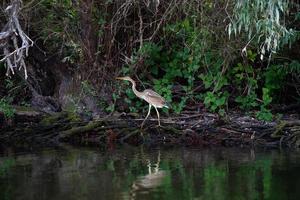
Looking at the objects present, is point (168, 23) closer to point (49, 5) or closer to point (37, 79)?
point (49, 5)

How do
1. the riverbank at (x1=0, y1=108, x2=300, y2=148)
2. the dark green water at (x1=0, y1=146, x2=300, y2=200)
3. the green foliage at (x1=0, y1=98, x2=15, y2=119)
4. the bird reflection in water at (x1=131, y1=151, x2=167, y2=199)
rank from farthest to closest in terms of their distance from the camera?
Result: the green foliage at (x1=0, y1=98, x2=15, y2=119) → the riverbank at (x1=0, y1=108, x2=300, y2=148) → the bird reflection in water at (x1=131, y1=151, x2=167, y2=199) → the dark green water at (x1=0, y1=146, x2=300, y2=200)

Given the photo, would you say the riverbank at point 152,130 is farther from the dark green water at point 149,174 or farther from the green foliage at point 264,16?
the green foliage at point 264,16

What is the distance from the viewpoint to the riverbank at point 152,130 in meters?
15.1

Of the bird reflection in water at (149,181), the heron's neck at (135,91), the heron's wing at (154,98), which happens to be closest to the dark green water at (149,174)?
the bird reflection in water at (149,181)

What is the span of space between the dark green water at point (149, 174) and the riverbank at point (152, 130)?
994 mm

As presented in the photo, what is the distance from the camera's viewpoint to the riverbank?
15.1 meters

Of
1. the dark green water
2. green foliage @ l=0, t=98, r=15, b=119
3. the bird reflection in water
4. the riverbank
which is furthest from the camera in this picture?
green foliage @ l=0, t=98, r=15, b=119

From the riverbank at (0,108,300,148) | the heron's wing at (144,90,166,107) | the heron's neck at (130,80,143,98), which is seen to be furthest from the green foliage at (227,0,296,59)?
the heron's neck at (130,80,143,98)

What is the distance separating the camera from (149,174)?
11422mm

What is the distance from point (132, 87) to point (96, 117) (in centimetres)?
109

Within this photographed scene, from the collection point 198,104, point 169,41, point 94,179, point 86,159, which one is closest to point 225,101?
point 198,104

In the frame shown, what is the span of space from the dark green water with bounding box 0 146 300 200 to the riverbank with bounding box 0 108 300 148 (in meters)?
0.99

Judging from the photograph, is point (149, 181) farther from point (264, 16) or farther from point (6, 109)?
point (6, 109)

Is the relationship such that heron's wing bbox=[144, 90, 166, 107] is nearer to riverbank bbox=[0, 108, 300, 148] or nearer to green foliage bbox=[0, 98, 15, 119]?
riverbank bbox=[0, 108, 300, 148]
